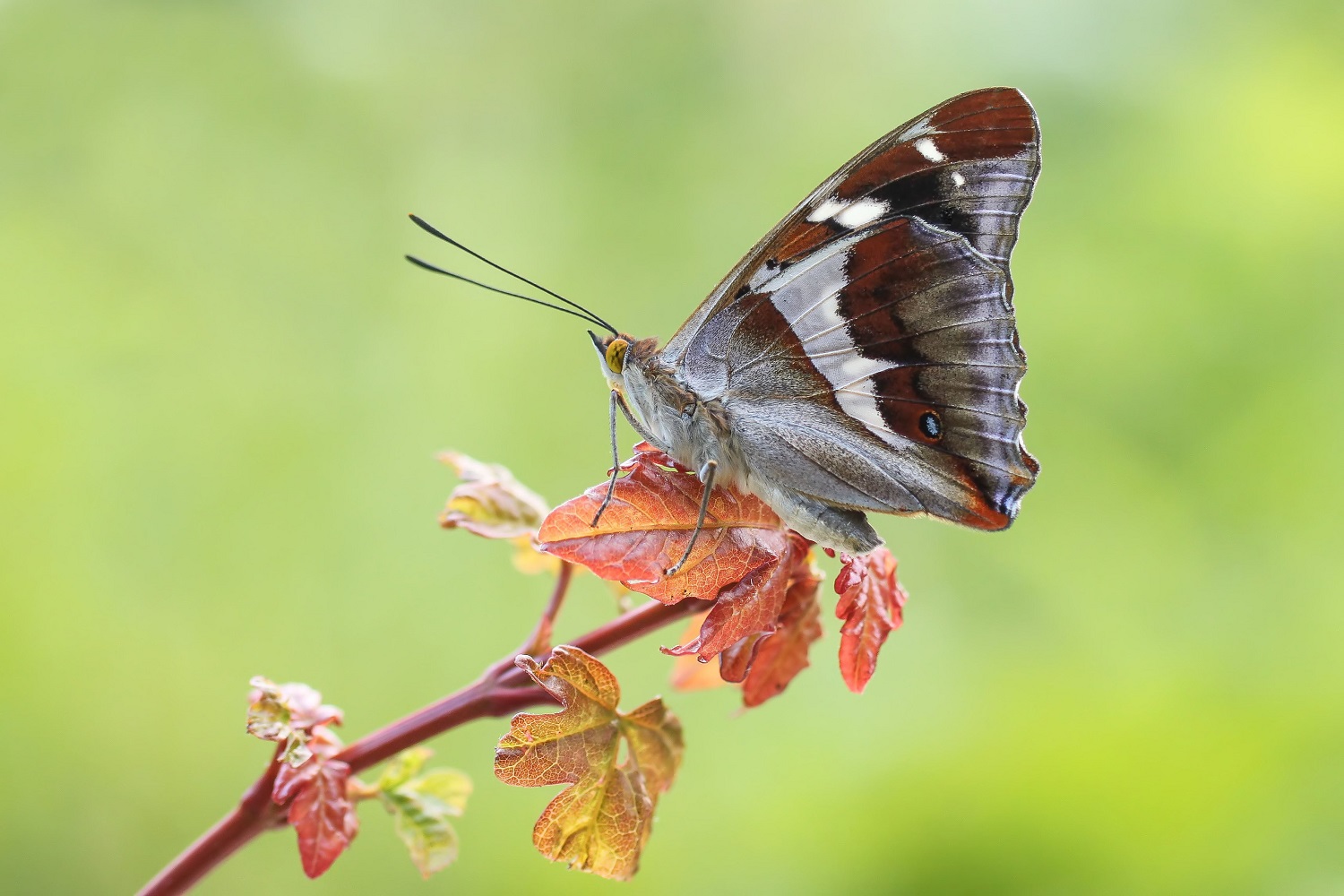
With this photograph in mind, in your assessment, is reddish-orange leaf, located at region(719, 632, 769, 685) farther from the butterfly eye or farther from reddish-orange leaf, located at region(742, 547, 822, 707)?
the butterfly eye

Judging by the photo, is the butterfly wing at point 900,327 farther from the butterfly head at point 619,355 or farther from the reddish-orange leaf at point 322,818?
the reddish-orange leaf at point 322,818

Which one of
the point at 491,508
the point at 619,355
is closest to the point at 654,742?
the point at 491,508

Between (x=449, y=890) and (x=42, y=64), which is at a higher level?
(x=42, y=64)

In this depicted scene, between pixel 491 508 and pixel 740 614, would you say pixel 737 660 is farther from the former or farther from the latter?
pixel 491 508

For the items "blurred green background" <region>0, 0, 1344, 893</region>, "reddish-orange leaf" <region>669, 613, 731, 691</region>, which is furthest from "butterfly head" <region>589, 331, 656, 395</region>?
"blurred green background" <region>0, 0, 1344, 893</region>

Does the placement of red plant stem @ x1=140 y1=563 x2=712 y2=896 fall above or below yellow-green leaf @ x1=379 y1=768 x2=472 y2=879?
above

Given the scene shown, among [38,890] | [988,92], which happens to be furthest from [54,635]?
[988,92]

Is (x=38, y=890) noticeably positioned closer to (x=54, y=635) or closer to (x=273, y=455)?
(x=54, y=635)
